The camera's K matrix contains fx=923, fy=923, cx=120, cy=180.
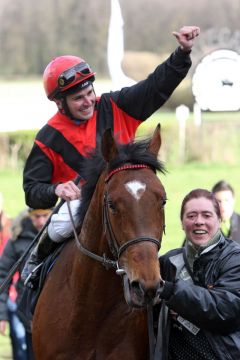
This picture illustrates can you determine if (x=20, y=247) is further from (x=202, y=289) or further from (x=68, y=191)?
(x=202, y=289)

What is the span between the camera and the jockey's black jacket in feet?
19.1

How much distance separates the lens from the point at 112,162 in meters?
4.94

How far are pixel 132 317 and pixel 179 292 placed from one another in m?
0.47

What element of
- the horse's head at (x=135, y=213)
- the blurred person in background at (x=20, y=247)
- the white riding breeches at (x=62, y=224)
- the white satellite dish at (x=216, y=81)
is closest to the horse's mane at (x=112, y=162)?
the horse's head at (x=135, y=213)

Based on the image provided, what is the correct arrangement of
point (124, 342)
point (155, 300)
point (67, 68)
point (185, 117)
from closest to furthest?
1. point (155, 300)
2. point (124, 342)
3. point (67, 68)
4. point (185, 117)

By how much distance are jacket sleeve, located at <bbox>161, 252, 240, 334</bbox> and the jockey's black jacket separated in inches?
48.6

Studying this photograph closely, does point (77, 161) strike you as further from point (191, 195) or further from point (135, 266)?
point (135, 266)

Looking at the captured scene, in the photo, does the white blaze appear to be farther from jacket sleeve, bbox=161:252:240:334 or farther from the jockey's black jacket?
the jockey's black jacket

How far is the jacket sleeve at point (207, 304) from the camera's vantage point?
4.82 m

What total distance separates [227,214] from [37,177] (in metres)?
3.57

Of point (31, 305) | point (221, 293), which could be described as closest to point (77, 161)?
point (31, 305)

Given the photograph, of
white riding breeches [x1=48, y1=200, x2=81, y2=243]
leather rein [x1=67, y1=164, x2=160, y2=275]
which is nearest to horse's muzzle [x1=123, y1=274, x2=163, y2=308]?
leather rein [x1=67, y1=164, x2=160, y2=275]

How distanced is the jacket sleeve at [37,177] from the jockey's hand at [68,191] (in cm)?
36

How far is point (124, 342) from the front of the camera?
5145 mm
